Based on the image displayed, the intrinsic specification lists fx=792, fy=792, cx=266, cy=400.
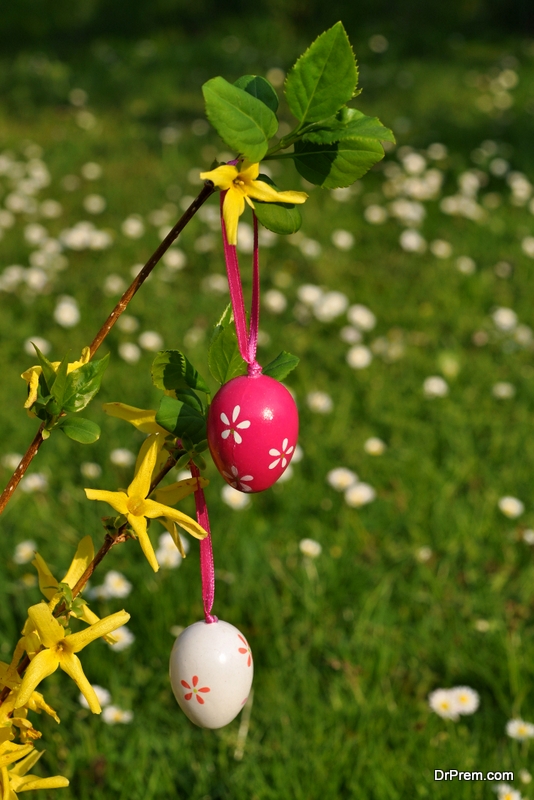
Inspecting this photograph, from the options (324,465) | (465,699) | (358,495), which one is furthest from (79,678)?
(324,465)

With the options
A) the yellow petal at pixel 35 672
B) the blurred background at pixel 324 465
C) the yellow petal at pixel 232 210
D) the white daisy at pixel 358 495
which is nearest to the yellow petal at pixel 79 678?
the yellow petal at pixel 35 672

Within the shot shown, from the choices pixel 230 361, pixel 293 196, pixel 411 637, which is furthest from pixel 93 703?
pixel 411 637

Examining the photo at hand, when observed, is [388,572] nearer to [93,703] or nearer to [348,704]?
[348,704]

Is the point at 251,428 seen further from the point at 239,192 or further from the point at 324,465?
→ the point at 324,465

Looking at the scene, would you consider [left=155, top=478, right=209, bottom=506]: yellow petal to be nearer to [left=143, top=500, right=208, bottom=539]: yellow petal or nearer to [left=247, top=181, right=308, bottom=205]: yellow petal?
[left=143, top=500, right=208, bottom=539]: yellow petal

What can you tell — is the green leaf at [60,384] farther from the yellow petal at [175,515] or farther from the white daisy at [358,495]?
the white daisy at [358,495]

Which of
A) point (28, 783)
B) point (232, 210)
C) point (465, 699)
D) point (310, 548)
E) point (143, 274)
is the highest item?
point (232, 210)
